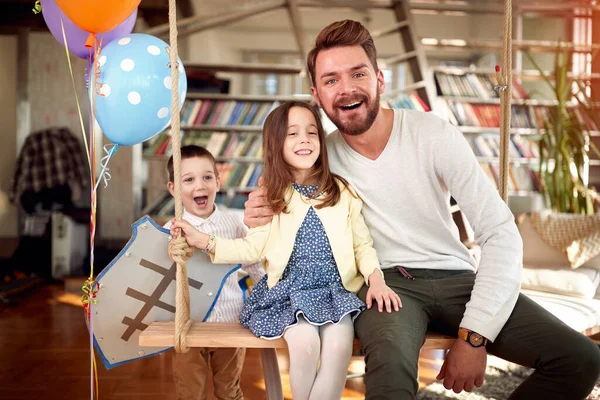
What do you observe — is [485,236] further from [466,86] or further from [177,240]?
[466,86]

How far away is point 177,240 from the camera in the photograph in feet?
5.33

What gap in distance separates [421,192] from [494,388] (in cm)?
122

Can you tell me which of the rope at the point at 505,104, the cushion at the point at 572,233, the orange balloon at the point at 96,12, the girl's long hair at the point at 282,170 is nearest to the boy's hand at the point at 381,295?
the girl's long hair at the point at 282,170

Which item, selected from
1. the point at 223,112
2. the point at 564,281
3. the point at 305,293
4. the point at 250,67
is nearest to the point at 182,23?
the point at 250,67

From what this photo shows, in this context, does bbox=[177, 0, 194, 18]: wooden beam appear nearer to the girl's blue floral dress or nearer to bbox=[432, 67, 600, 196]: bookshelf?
bbox=[432, 67, 600, 196]: bookshelf

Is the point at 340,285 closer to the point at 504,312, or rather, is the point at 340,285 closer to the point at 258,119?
the point at 504,312

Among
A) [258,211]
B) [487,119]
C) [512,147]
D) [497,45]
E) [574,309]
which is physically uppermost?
[497,45]

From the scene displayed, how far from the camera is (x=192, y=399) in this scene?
1994 mm

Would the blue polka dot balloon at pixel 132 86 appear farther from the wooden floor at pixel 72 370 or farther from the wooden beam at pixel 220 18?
the wooden beam at pixel 220 18

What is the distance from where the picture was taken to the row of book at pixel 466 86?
563 cm

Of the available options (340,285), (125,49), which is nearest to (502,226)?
(340,285)

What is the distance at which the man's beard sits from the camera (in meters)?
1.85

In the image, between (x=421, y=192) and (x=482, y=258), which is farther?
(x=421, y=192)

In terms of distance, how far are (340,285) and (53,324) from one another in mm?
2707
